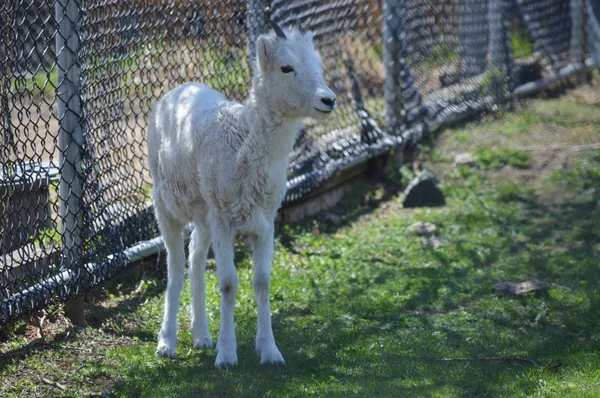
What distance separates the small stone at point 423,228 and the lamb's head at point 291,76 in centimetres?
314

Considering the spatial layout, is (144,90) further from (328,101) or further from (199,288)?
(328,101)

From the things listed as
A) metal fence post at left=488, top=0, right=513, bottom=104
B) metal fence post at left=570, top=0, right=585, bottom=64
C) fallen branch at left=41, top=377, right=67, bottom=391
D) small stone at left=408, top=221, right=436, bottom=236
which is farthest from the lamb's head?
metal fence post at left=570, top=0, right=585, bottom=64

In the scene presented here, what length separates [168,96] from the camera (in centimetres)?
554

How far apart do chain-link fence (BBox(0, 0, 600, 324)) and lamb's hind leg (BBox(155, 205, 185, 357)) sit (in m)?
0.53

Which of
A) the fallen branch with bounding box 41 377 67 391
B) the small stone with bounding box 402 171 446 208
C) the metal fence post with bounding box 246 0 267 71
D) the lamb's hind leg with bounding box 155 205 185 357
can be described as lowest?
the small stone with bounding box 402 171 446 208

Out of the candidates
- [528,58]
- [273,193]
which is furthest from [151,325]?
[528,58]

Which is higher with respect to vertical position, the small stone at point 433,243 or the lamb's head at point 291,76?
the lamb's head at point 291,76

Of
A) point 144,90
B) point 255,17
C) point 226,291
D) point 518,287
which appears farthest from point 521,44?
point 226,291

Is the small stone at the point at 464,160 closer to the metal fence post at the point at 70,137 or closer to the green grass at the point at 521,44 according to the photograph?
the green grass at the point at 521,44

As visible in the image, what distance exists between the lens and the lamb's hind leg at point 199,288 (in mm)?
5371

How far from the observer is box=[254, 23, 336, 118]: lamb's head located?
4.83 m

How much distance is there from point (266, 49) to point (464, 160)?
5.33m

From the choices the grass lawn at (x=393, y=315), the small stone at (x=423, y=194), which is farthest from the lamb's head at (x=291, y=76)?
the small stone at (x=423, y=194)

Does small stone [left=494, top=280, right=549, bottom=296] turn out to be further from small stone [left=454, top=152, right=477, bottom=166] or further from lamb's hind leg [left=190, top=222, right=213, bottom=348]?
small stone [left=454, top=152, right=477, bottom=166]
